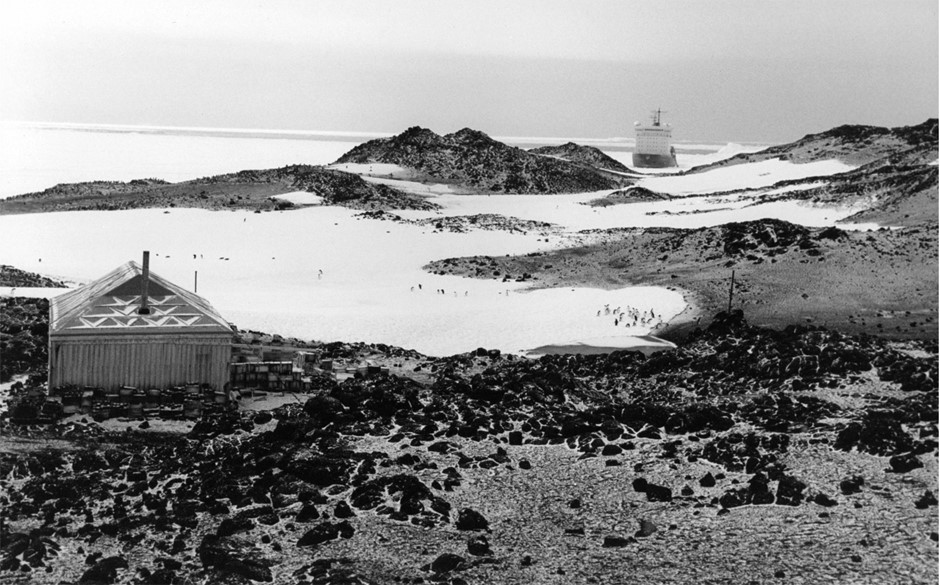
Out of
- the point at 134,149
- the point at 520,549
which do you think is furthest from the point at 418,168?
the point at 134,149

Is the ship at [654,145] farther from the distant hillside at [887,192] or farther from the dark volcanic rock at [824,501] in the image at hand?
the dark volcanic rock at [824,501]

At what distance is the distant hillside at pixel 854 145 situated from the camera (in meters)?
87.2

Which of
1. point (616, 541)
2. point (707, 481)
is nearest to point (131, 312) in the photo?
point (616, 541)

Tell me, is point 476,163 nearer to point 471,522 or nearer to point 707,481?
point 707,481

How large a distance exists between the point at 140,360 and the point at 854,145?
84.0m

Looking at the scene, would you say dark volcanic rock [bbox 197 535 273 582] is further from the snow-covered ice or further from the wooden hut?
the snow-covered ice

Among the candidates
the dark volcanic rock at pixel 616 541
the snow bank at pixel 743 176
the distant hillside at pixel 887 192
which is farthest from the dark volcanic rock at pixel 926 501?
the snow bank at pixel 743 176

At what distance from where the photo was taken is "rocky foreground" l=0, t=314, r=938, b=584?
14.5 metres

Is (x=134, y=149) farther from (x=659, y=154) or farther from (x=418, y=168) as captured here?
(x=418, y=168)

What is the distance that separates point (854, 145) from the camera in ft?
309

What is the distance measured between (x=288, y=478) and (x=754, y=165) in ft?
285

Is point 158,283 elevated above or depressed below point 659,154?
below

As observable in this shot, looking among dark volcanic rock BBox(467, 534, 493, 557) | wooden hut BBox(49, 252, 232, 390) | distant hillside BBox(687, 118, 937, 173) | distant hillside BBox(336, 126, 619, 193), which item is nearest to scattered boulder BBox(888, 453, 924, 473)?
dark volcanic rock BBox(467, 534, 493, 557)

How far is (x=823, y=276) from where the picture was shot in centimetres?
3488
